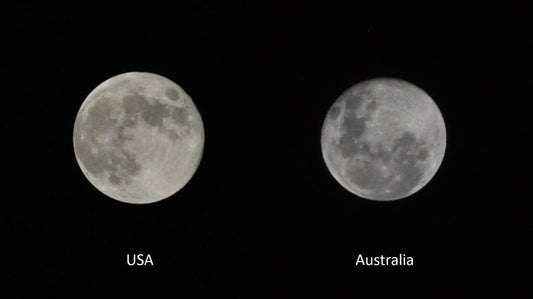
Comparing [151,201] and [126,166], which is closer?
[126,166]

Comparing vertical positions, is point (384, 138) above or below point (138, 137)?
above

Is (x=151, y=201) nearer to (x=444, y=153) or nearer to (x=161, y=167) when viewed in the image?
(x=161, y=167)

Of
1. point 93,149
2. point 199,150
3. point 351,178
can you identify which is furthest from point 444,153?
point 93,149
